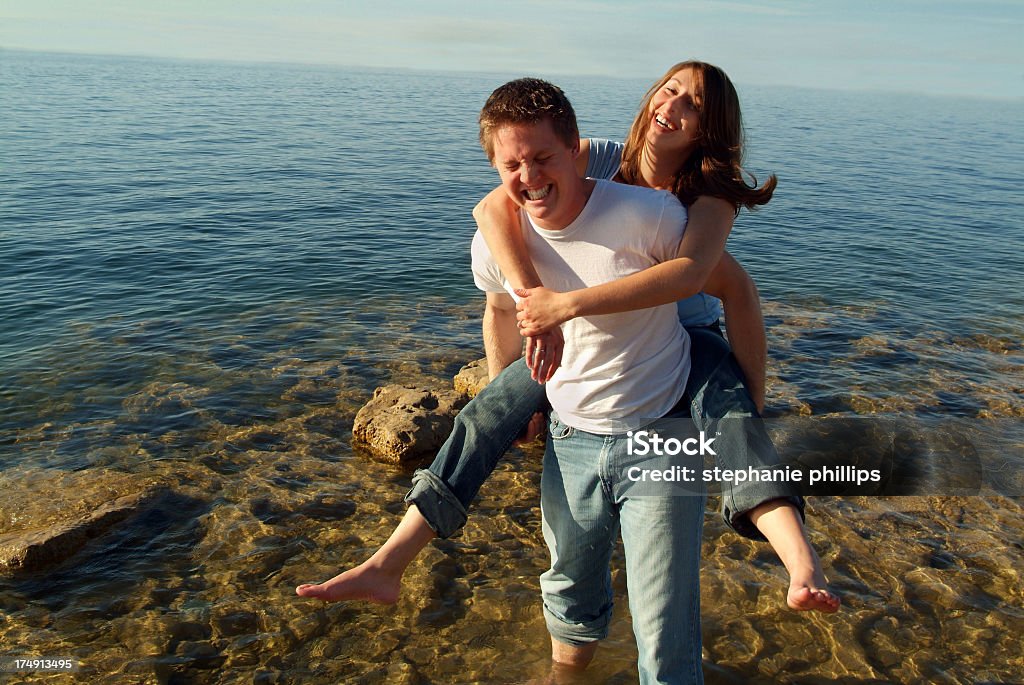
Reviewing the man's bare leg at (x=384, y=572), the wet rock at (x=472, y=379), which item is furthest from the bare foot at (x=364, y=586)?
the wet rock at (x=472, y=379)

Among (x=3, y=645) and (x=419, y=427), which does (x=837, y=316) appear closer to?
(x=419, y=427)

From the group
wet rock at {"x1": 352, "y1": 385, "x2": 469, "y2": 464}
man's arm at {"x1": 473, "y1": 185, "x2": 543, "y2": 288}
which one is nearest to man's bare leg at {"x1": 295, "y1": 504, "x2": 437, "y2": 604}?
man's arm at {"x1": 473, "y1": 185, "x2": 543, "y2": 288}

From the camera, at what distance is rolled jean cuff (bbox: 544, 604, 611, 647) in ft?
13.6

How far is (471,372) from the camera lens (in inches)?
381

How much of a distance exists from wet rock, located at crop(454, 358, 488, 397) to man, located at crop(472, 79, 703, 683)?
5.78 meters

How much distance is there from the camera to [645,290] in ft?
10.1

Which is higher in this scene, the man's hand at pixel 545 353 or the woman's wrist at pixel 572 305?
the woman's wrist at pixel 572 305

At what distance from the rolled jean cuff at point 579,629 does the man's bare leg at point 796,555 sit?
1316 mm

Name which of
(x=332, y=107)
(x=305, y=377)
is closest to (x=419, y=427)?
(x=305, y=377)

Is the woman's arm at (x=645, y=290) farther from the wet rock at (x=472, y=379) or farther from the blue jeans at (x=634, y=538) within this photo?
the wet rock at (x=472, y=379)

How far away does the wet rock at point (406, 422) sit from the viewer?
8125 mm

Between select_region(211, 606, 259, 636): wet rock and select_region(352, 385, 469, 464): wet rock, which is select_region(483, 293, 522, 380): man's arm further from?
select_region(352, 385, 469, 464): wet rock

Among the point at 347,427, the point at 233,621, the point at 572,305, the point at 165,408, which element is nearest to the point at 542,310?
the point at 572,305

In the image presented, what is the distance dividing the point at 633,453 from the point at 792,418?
271 inches
